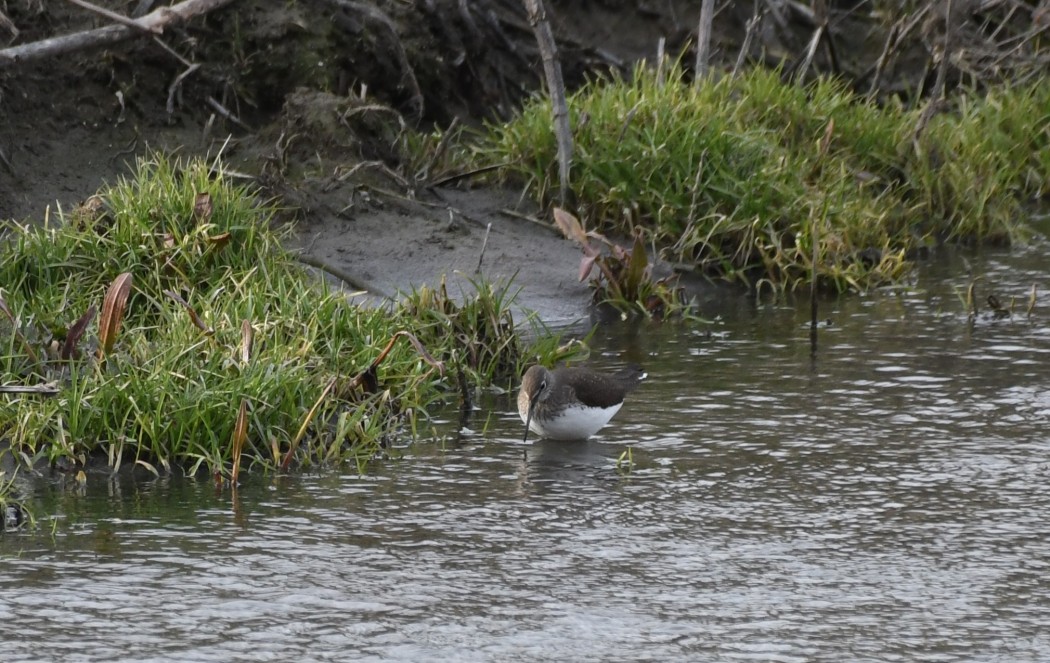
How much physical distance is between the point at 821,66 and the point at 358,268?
680cm

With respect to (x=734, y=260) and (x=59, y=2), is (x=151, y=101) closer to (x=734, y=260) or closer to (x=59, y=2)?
(x=59, y=2)

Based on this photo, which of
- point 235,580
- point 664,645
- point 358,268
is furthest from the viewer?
point 358,268

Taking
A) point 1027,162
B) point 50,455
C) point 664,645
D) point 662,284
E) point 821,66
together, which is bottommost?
point 664,645

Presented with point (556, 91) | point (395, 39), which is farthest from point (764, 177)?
point (395, 39)

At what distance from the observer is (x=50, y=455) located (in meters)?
7.33

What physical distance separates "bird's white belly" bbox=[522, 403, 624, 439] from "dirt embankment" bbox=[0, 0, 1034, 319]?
2685 millimetres

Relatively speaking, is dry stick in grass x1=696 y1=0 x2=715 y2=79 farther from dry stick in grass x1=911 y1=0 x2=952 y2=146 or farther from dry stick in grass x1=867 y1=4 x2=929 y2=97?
dry stick in grass x1=911 y1=0 x2=952 y2=146

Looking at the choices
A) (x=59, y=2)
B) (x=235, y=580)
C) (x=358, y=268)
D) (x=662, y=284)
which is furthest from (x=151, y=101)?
(x=235, y=580)

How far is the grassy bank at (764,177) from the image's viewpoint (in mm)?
11633

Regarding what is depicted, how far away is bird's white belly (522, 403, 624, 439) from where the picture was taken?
7.96 meters

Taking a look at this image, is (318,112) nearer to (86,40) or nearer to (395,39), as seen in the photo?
(395,39)

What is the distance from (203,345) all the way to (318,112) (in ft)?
14.2

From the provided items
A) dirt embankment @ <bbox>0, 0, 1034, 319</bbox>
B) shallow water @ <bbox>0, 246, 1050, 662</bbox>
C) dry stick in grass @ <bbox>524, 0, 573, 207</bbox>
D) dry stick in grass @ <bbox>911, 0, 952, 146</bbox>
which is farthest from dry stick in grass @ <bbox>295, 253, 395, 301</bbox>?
dry stick in grass @ <bbox>911, 0, 952, 146</bbox>

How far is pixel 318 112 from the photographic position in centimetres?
1209
